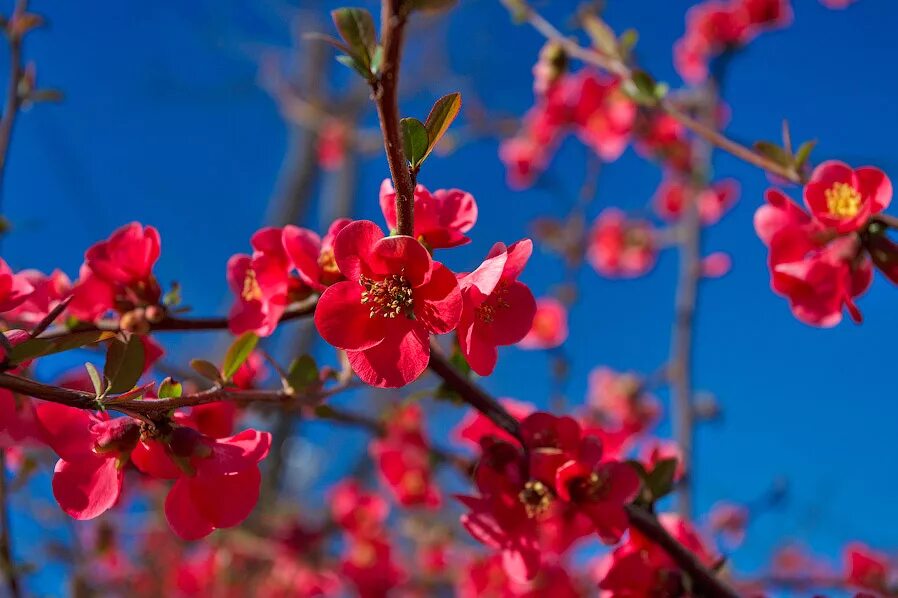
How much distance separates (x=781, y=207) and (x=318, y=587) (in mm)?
1606

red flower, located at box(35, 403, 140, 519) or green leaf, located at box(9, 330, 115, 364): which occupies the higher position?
green leaf, located at box(9, 330, 115, 364)

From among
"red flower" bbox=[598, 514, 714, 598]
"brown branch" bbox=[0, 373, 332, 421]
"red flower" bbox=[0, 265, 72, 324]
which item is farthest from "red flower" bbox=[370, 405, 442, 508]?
"brown branch" bbox=[0, 373, 332, 421]

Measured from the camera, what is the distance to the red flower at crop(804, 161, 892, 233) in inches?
32.3

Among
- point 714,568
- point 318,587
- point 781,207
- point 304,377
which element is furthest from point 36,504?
point 781,207

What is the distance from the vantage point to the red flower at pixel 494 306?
1.86 ft

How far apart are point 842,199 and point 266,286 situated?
691 millimetres

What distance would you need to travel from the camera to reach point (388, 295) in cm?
61

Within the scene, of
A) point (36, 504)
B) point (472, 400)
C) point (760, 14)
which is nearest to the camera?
point (472, 400)

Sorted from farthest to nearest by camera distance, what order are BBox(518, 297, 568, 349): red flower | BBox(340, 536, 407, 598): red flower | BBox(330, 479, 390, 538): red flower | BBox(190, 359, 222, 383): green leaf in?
1. BBox(518, 297, 568, 349): red flower
2. BBox(330, 479, 390, 538): red flower
3. BBox(340, 536, 407, 598): red flower
4. BBox(190, 359, 222, 383): green leaf

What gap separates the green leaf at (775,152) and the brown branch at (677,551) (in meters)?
0.47

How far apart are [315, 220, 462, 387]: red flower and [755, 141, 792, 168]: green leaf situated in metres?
0.52

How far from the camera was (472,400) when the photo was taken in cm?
74

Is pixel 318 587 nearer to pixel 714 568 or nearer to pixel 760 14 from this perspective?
pixel 714 568

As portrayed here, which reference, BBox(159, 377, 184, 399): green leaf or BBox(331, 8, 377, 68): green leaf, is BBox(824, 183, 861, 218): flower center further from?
BBox(159, 377, 184, 399): green leaf
